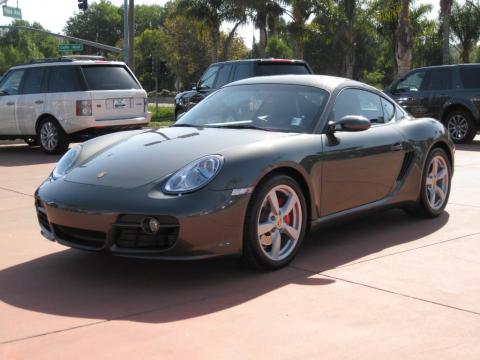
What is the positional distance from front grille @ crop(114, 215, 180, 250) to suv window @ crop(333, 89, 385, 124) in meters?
1.87

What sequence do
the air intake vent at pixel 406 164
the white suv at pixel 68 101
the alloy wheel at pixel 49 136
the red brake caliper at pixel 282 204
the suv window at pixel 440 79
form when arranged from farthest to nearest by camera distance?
the suv window at pixel 440 79 → the alloy wheel at pixel 49 136 → the white suv at pixel 68 101 → the air intake vent at pixel 406 164 → the red brake caliper at pixel 282 204

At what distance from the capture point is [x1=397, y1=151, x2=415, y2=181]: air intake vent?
19.5 ft

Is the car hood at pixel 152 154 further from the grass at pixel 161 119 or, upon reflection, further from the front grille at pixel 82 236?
the grass at pixel 161 119

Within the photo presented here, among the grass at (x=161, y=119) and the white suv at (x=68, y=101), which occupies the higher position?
the white suv at (x=68, y=101)

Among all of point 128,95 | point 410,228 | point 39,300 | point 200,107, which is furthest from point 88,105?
point 39,300

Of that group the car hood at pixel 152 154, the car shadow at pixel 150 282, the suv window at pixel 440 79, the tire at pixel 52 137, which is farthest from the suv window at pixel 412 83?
the car hood at pixel 152 154

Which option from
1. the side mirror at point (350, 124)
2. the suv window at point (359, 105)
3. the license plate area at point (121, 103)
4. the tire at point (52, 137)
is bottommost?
the tire at point (52, 137)

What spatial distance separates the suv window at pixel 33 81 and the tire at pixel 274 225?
31.1 feet

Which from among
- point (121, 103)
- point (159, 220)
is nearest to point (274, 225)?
point (159, 220)

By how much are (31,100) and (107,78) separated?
5.19 ft

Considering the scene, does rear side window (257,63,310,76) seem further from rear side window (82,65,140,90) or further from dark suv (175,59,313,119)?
rear side window (82,65,140,90)

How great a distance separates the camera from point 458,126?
14891mm

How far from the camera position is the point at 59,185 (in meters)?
4.68

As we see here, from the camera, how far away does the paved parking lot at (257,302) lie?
3363 mm
